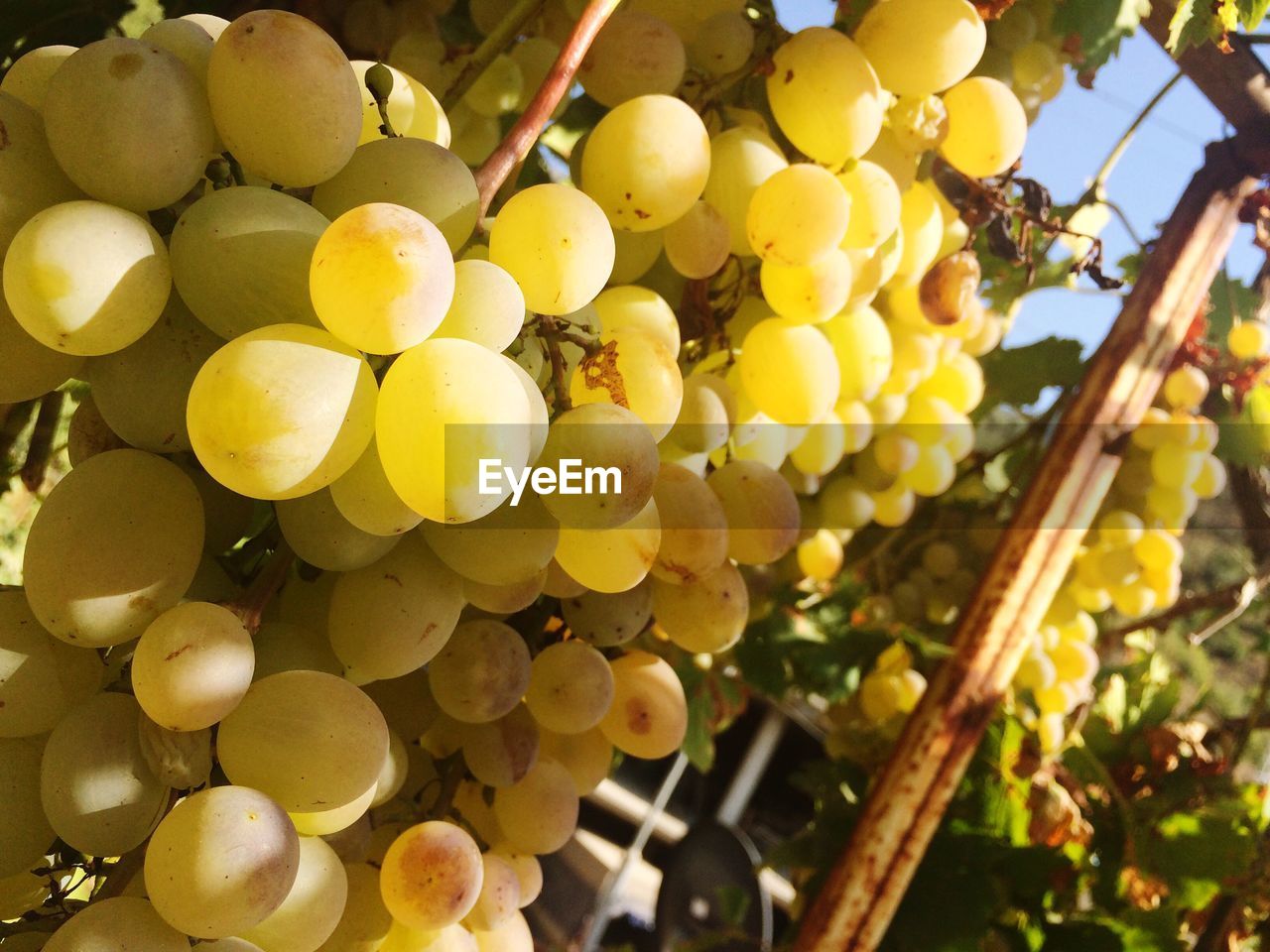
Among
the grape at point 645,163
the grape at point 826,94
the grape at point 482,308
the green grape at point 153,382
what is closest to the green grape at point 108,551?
the green grape at point 153,382

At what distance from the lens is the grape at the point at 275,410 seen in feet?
0.90

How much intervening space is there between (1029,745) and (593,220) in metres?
0.66

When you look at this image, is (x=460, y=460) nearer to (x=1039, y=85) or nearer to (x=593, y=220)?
(x=593, y=220)

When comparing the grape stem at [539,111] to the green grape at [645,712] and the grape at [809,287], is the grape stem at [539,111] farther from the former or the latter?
the green grape at [645,712]

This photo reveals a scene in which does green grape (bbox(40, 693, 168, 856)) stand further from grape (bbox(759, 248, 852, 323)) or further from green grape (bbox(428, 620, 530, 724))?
grape (bbox(759, 248, 852, 323))

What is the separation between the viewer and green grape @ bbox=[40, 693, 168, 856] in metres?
0.30

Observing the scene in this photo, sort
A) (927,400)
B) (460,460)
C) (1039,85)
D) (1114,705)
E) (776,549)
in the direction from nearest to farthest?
(460,460), (776,549), (1039,85), (927,400), (1114,705)

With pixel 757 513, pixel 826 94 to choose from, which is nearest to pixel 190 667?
pixel 757 513

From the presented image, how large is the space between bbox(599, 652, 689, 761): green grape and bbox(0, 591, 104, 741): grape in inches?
9.4

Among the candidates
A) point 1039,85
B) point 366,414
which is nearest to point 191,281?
point 366,414

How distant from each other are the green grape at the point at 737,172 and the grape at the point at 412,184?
0.17 m

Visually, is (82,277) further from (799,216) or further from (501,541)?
(799,216)

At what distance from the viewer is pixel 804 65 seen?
18.6 inches

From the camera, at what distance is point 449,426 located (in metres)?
0.29
